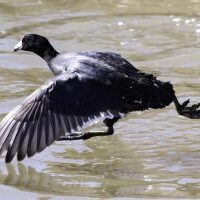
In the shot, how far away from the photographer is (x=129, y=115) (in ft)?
Result: 27.5

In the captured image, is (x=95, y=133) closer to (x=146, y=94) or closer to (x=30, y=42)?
(x=146, y=94)

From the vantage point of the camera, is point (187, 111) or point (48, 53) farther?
point (48, 53)

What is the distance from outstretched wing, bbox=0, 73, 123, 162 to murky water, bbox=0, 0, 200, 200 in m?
0.33

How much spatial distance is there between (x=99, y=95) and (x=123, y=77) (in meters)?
0.25

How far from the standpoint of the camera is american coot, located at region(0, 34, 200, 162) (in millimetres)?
6770

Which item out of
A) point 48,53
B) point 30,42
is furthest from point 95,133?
point 30,42

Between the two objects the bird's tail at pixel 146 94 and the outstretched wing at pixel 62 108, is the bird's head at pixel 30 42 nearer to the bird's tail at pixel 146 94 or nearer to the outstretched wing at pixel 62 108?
the outstretched wing at pixel 62 108

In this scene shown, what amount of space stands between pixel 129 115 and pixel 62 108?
147cm

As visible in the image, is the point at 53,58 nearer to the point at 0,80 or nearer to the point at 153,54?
the point at 0,80

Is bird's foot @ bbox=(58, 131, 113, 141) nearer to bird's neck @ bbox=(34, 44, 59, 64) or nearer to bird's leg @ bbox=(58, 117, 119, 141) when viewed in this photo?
bird's leg @ bbox=(58, 117, 119, 141)

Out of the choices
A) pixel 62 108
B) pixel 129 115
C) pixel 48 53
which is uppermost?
pixel 48 53

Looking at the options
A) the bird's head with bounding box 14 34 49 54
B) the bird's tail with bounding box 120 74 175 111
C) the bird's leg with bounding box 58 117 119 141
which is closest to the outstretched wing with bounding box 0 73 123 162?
the bird's tail with bounding box 120 74 175 111

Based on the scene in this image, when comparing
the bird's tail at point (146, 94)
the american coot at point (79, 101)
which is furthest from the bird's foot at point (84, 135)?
the bird's tail at point (146, 94)

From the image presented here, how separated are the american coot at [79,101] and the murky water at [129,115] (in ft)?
1.03
